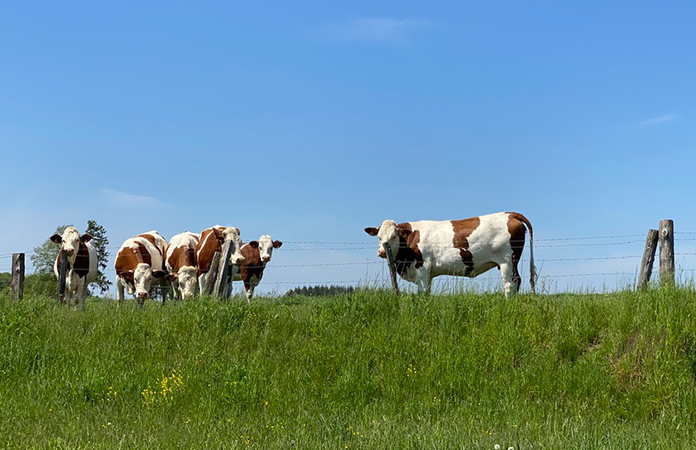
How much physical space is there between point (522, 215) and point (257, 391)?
36.1 feet

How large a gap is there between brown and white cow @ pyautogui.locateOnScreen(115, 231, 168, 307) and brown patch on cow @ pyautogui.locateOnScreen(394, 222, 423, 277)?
272 inches

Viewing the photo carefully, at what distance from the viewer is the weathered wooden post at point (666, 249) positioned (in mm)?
14273

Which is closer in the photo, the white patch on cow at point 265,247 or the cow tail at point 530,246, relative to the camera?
the cow tail at point 530,246

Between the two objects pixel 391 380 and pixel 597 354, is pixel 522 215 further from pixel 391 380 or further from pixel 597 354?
pixel 391 380

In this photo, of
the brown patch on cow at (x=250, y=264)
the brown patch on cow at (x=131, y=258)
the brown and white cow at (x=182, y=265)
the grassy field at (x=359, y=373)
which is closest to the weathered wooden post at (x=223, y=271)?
the grassy field at (x=359, y=373)

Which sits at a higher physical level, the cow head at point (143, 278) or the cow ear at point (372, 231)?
the cow ear at point (372, 231)

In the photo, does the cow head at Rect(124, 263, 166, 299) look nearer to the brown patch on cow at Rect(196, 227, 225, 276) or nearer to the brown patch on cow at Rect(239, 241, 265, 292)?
the brown patch on cow at Rect(196, 227, 225, 276)

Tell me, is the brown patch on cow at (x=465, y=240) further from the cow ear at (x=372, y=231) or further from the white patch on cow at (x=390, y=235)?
the cow ear at (x=372, y=231)

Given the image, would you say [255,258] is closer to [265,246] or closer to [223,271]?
[265,246]

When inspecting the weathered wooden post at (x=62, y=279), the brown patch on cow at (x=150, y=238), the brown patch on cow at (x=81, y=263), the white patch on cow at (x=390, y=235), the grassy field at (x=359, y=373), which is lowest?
the grassy field at (x=359, y=373)

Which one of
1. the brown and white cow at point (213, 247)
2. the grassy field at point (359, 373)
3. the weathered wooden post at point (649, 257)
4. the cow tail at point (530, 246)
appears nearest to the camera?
the grassy field at point (359, 373)

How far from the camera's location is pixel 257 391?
10633 millimetres

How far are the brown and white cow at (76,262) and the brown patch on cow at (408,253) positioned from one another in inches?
323

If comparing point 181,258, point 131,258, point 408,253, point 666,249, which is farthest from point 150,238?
point 666,249
